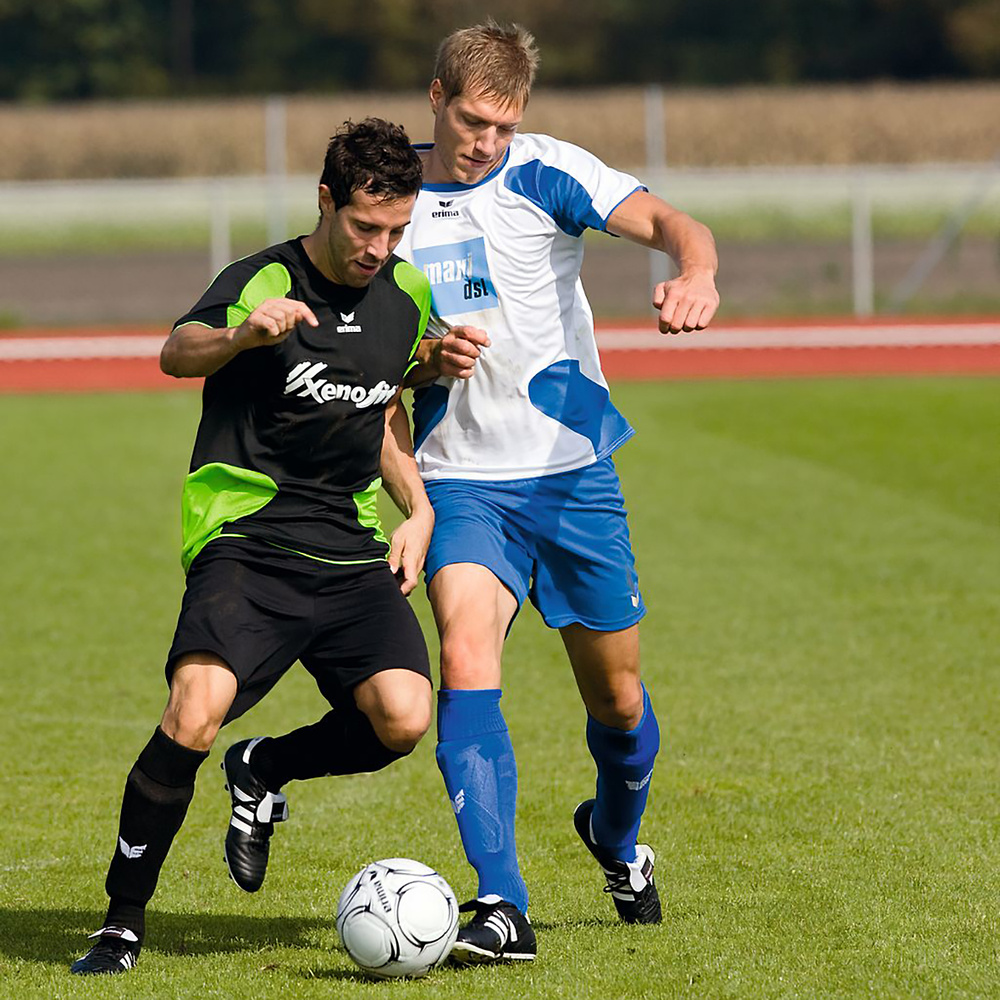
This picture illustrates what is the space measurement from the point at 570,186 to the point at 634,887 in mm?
1835

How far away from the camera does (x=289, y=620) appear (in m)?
4.27

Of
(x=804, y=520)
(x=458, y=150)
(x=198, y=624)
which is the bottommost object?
(x=804, y=520)

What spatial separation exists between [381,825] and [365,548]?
1426 mm

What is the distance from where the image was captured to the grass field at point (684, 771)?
4.16 m

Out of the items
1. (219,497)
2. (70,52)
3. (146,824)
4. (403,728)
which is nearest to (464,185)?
(219,497)

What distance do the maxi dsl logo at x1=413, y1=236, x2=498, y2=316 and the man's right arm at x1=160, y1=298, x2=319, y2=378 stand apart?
0.51 m

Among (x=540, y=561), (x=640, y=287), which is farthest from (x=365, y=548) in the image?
(x=640, y=287)

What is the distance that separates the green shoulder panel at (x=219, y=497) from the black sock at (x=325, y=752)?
0.60 metres

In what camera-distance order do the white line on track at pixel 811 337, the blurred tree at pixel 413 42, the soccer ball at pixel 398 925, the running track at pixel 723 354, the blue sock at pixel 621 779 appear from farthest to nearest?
the blurred tree at pixel 413 42 < the white line on track at pixel 811 337 < the running track at pixel 723 354 < the blue sock at pixel 621 779 < the soccer ball at pixel 398 925

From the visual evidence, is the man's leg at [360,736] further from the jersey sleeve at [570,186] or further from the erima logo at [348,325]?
the jersey sleeve at [570,186]

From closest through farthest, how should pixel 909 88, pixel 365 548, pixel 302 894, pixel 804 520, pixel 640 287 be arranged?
pixel 365 548, pixel 302 894, pixel 804 520, pixel 640 287, pixel 909 88

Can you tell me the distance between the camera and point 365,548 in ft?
14.5

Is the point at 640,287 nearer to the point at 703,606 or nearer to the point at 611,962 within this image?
the point at 703,606

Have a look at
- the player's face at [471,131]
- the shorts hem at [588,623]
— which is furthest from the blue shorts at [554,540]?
the player's face at [471,131]
